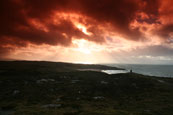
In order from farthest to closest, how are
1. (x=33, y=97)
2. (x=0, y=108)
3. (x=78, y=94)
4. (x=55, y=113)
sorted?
(x=78, y=94), (x=33, y=97), (x=0, y=108), (x=55, y=113)

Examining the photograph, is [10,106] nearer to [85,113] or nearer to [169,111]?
[85,113]

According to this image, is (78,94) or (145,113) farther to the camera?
(78,94)

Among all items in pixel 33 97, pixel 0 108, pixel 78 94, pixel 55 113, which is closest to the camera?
pixel 55 113

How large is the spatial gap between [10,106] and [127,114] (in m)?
21.5

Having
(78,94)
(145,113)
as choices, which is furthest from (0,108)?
(145,113)

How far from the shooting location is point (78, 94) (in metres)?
32.5

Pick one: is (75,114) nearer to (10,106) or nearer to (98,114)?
(98,114)

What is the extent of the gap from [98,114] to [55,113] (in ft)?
23.4

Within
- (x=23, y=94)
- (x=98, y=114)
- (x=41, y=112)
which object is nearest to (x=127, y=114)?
(x=98, y=114)

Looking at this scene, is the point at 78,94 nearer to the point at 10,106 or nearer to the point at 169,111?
Answer: the point at 10,106

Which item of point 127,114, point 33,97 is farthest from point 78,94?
point 127,114

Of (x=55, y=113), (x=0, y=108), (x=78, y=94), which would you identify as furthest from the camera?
(x=78, y=94)

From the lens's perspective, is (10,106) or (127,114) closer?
(127,114)

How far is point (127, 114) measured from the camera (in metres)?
19.5
